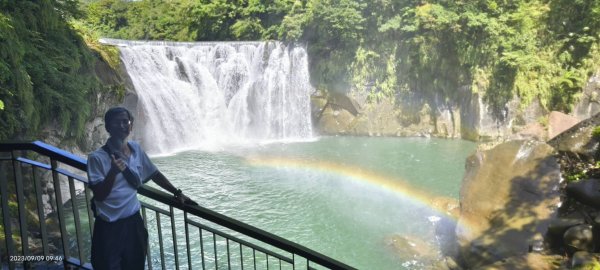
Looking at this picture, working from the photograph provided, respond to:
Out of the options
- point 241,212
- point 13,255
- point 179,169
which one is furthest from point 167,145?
point 13,255

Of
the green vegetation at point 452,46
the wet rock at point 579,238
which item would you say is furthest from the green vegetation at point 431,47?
the wet rock at point 579,238

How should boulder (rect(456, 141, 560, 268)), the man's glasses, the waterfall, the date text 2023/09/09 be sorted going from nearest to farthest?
the man's glasses
the date text 2023/09/09
boulder (rect(456, 141, 560, 268))
the waterfall

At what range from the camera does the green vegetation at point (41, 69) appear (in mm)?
7034

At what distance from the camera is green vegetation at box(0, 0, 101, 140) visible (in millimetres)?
7034

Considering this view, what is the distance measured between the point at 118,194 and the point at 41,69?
6.78 m

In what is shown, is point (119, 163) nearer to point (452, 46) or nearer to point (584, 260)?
point (584, 260)

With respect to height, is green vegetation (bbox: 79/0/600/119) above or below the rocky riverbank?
above

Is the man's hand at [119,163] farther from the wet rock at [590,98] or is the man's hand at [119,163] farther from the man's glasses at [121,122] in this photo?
the wet rock at [590,98]

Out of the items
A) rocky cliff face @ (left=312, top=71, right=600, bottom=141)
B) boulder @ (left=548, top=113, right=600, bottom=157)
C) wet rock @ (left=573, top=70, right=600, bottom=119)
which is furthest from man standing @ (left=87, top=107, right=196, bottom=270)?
wet rock @ (left=573, top=70, right=600, bottom=119)

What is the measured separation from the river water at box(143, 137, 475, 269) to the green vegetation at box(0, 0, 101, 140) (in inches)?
115

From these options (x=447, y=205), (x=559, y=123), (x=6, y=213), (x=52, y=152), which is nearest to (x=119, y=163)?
(x=52, y=152)

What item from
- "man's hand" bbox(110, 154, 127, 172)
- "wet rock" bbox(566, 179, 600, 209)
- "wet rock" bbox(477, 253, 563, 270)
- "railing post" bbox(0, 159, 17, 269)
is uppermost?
"man's hand" bbox(110, 154, 127, 172)

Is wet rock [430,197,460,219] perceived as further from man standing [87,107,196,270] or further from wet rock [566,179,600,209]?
man standing [87,107,196,270]

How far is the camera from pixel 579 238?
17.4ft
